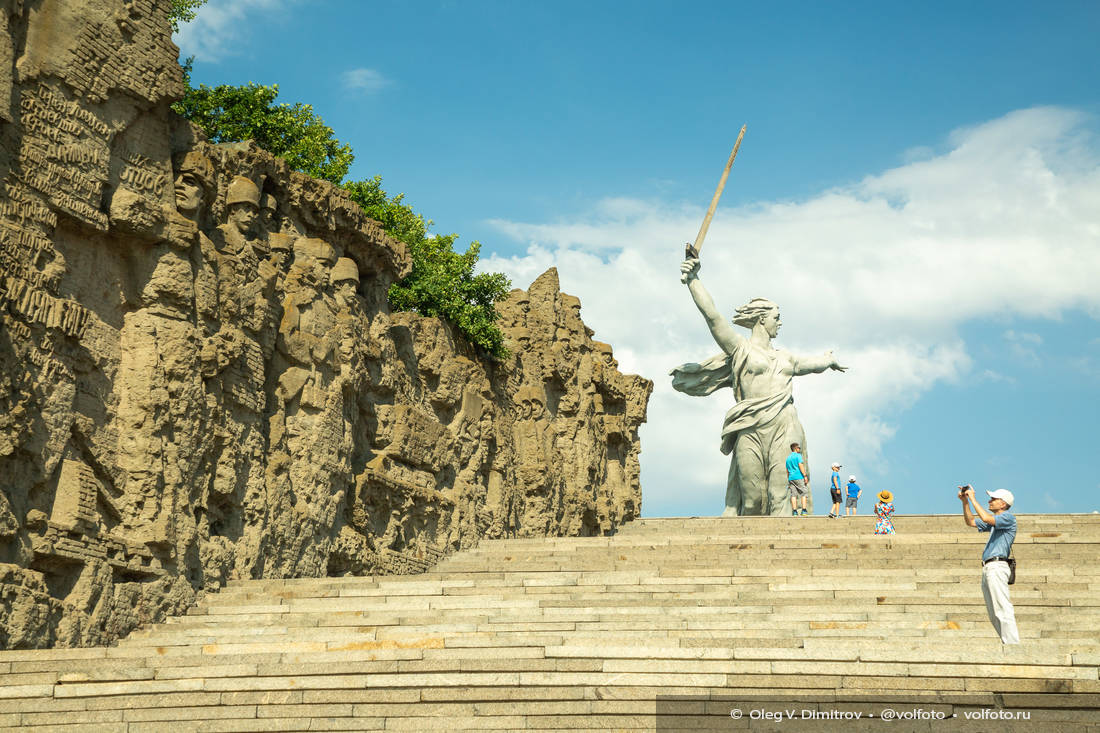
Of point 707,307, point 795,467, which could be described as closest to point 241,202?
point 795,467

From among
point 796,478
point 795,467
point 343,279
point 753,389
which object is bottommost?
point 796,478

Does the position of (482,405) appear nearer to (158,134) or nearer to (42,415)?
(158,134)

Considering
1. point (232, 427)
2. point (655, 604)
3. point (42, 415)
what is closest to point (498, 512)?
point (232, 427)

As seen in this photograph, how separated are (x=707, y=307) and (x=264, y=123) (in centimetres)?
940

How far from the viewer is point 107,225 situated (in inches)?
511

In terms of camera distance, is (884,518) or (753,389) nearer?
(884,518)

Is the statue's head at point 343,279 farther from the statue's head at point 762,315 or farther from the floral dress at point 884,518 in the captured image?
the statue's head at point 762,315

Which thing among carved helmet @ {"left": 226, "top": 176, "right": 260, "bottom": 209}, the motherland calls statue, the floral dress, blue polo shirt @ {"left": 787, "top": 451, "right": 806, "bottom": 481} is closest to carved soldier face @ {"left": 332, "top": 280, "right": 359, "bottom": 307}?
carved helmet @ {"left": 226, "top": 176, "right": 260, "bottom": 209}

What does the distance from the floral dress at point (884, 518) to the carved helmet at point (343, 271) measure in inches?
Answer: 304

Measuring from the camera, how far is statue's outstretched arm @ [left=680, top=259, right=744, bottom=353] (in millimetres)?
25953

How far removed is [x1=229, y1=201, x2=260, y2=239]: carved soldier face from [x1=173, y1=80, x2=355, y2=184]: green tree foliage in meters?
4.79

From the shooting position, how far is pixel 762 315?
26.4m

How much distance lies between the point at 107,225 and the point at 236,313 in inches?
74.2

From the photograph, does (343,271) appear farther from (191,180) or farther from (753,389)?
(753,389)
